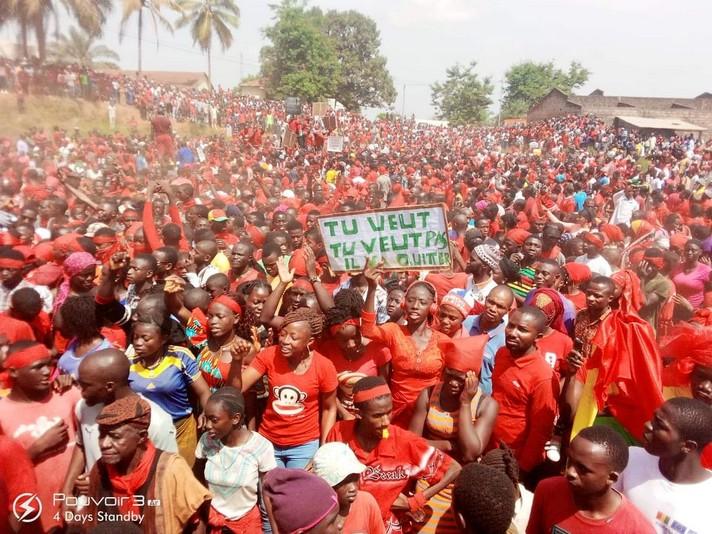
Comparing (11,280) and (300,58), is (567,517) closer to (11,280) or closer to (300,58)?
(11,280)

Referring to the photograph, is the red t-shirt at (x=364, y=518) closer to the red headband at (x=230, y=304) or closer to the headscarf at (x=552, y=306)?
the red headband at (x=230, y=304)

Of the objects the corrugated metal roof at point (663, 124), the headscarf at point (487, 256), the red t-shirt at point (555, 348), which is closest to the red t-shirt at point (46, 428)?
the red t-shirt at point (555, 348)

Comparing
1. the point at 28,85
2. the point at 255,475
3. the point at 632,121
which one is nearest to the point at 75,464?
the point at 255,475

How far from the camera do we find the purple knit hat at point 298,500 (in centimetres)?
203

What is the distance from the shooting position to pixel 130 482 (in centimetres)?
230

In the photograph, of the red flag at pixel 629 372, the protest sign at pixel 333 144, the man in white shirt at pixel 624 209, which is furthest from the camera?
the protest sign at pixel 333 144

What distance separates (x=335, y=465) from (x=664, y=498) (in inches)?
56.5

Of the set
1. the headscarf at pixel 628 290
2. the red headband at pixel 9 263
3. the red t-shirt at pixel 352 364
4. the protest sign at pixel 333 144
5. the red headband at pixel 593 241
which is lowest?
the red t-shirt at pixel 352 364

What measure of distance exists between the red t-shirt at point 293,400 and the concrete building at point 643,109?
3315 centimetres

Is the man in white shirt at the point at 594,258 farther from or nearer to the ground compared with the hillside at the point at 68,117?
nearer to the ground

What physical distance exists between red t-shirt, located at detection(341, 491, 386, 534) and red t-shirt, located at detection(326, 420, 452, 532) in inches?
9.0

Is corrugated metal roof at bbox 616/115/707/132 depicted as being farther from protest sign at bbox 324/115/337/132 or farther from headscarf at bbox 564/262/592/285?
headscarf at bbox 564/262/592/285

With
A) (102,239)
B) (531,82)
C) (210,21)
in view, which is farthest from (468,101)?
(102,239)

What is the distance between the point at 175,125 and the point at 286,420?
73.0 feet
